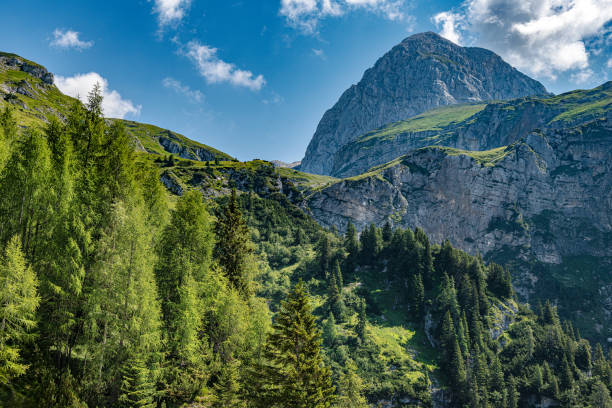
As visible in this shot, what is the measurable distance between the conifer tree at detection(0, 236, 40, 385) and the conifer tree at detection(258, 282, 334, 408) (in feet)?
53.0

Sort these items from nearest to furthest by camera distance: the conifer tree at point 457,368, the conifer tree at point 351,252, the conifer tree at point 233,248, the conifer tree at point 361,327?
the conifer tree at point 233,248
the conifer tree at point 457,368
the conifer tree at point 361,327
the conifer tree at point 351,252

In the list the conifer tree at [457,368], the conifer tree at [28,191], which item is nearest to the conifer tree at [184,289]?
the conifer tree at [28,191]

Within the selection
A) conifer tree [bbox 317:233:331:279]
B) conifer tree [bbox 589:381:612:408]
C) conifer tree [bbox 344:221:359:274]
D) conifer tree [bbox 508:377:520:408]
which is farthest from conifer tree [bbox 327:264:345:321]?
conifer tree [bbox 589:381:612:408]

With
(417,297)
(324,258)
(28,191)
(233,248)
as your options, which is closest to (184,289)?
(28,191)

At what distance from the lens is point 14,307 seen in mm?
18938

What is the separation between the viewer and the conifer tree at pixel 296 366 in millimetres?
26484

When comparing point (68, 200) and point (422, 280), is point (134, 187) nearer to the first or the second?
point (68, 200)

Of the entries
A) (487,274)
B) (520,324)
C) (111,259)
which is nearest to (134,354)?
(111,259)

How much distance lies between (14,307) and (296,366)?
19.1m

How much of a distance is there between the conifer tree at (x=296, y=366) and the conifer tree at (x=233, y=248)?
1565 cm

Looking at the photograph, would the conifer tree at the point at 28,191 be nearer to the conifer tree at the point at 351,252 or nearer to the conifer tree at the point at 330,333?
the conifer tree at the point at 330,333

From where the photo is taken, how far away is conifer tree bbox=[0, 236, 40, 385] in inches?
719

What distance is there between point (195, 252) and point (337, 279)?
8962 centimetres

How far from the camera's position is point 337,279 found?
119 meters
